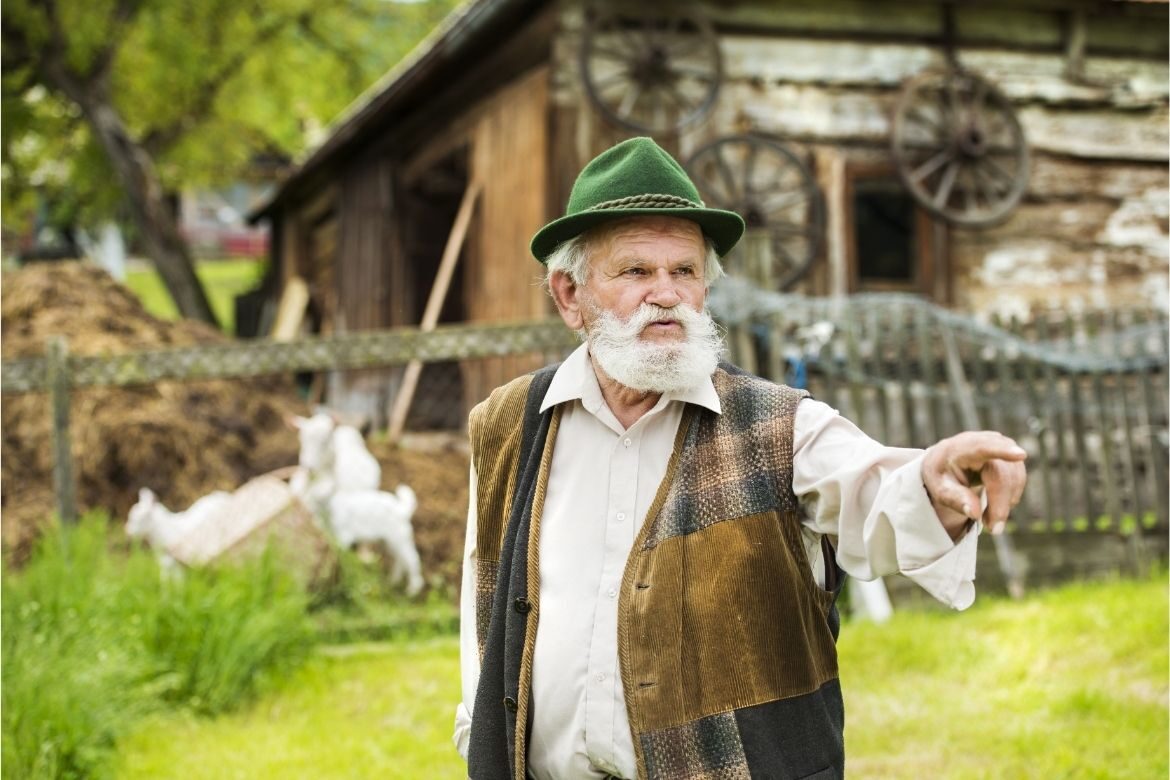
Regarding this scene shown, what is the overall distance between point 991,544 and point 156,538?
176 inches

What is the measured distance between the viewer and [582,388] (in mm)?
2367

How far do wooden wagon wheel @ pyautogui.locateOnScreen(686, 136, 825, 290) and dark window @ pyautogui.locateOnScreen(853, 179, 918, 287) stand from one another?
179 centimetres

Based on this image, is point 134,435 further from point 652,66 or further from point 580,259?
point 580,259

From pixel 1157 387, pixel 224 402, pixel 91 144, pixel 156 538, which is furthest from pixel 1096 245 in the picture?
pixel 91 144

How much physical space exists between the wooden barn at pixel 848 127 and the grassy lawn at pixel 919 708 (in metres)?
3.76

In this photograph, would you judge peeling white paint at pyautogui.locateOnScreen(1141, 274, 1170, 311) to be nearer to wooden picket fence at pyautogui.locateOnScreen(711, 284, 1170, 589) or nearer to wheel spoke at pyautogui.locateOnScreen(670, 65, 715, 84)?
wooden picket fence at pyautogui.locateOnScreen(711, 284, 1170, 589)

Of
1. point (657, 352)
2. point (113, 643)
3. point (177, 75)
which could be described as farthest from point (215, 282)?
point (657, 352)

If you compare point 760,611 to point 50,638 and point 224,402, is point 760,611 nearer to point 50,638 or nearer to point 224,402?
point 50,638

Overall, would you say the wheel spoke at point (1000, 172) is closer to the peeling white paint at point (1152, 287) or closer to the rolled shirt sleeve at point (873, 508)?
the peeling white paint at point (1152, 287)

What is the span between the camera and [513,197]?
953 centimetres

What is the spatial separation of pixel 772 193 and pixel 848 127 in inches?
36.8

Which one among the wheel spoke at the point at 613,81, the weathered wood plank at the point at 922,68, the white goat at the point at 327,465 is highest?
the weathered wood plank at the point at 922,68

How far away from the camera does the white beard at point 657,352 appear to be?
2.24 meters

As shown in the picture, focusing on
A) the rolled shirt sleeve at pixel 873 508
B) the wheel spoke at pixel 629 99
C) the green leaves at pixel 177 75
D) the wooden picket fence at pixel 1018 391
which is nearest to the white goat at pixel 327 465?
the wooden picket fence at pixel 1018 391
